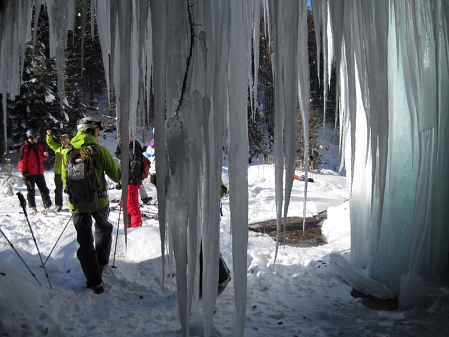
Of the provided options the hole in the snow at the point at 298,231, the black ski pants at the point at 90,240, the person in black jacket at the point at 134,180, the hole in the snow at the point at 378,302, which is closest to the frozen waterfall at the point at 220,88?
the black ski pants at the point at 90,240

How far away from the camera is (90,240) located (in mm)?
3643

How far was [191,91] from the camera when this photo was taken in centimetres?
179

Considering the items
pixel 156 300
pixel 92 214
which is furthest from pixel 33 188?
pixel 156 300

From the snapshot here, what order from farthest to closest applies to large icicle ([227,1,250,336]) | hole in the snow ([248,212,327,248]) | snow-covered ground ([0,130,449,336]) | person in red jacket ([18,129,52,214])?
person in red jacket ([18,129,52,214]) < hole in the snow ([248,212,327,248]) < snow-covered ground ([0,130,449,336]) < large icicle ([227,1,250,336])

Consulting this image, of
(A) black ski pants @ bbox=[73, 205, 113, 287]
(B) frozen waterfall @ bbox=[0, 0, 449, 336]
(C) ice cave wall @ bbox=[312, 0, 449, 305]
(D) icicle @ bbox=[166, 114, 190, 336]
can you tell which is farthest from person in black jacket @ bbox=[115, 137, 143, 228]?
(D) icicle @ bbox=[166, 114, 190, 336]

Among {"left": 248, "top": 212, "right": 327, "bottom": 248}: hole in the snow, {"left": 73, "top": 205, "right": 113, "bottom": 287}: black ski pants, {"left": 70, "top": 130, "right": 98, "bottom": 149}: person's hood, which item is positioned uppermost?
{"left": 70, "top": 130, "right": 98, "bottom": 149}: person's hood

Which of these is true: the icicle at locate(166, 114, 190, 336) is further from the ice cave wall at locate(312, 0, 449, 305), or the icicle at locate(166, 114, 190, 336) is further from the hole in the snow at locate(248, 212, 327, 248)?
the hole in the snow at locate(248, 212, 327, 248)

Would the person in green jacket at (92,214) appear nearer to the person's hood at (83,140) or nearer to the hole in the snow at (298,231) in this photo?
the person's hood at (83,140)

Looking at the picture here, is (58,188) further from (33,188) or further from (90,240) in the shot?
(90,240)

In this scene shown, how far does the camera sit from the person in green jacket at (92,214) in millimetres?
3623

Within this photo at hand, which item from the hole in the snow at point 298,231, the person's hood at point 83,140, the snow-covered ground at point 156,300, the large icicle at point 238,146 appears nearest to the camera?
the large icicle at point 238,146

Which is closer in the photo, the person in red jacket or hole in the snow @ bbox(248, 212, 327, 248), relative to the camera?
hole in the snow @ bbox(248, 212, 327, 248)

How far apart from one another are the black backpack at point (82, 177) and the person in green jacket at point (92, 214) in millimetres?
51

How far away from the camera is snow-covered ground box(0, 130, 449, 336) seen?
9.96 feet
